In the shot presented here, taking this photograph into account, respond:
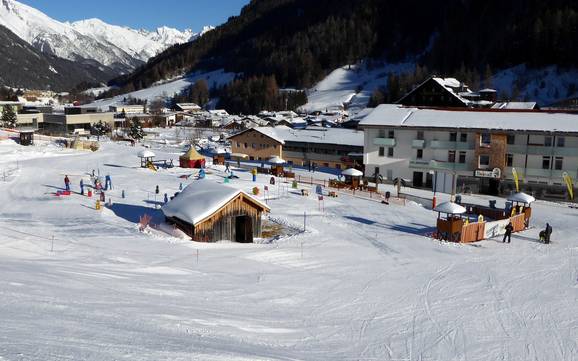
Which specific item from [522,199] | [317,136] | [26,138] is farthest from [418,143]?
[26,138]

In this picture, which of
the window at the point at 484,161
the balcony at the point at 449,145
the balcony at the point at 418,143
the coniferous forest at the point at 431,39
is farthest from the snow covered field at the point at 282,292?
the coniferous forest at the point at 431,39

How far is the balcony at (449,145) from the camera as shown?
138 ft

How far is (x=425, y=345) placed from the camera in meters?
12.6

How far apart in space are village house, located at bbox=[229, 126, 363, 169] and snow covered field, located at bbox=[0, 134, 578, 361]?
25.3m

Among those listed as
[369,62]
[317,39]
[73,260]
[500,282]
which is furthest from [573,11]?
[73,260]

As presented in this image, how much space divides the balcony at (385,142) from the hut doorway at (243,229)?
22.4 m

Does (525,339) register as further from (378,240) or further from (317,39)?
(317,39)

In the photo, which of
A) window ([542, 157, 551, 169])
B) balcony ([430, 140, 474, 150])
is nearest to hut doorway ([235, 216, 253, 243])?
balcony ([430, 140, 474, 150])

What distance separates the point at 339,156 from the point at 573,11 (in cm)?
9263

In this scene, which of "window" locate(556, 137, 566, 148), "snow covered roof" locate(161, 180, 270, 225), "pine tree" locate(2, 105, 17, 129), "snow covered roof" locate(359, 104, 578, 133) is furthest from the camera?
"pine tree" locate(2, 105, 17, 129)

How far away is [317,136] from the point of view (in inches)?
2288

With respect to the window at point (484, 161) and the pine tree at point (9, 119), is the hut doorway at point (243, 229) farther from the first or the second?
the pine tree at point (9, 119)

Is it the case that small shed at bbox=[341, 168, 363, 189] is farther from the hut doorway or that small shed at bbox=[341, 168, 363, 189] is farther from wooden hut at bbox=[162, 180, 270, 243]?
the hut doorway

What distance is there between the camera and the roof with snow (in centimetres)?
5600
